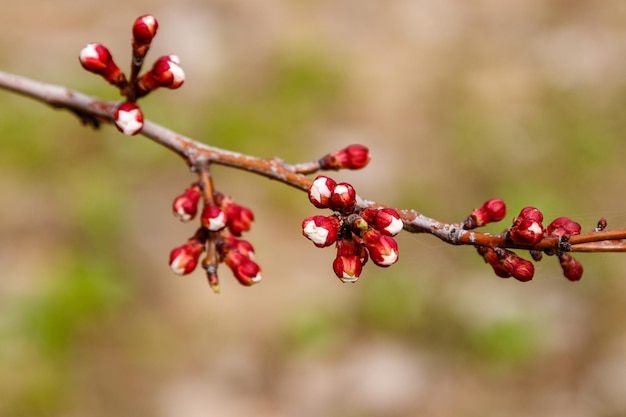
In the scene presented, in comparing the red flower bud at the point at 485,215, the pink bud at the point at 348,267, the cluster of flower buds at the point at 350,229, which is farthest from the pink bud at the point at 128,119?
the red flower bud at the point at 485,215

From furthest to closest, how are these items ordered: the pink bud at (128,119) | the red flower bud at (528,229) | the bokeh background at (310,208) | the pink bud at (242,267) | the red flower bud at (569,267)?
the bokeh background at (310,208) < the pink bud at (242,267) < the pink bud at (128,119) < the red flower bud at (569,267) < the red flower bud at (528,229)

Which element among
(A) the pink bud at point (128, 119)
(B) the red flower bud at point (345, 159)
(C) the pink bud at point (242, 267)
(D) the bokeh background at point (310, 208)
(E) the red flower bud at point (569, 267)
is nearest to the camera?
(E) the red flower bud at point (569, 267)

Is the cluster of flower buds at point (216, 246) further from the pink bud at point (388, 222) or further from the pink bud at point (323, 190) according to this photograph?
the pink bud at point (388, 222)

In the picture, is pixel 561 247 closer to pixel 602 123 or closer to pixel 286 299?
pixel 286 299

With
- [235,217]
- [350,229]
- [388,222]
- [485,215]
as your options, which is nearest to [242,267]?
→ [235,217]

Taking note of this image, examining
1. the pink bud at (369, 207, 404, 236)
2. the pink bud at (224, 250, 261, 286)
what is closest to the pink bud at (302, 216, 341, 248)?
the pink bud at (369, 207, 404, 236)

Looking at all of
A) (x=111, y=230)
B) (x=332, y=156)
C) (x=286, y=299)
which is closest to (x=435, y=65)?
(x=286, y=299)
